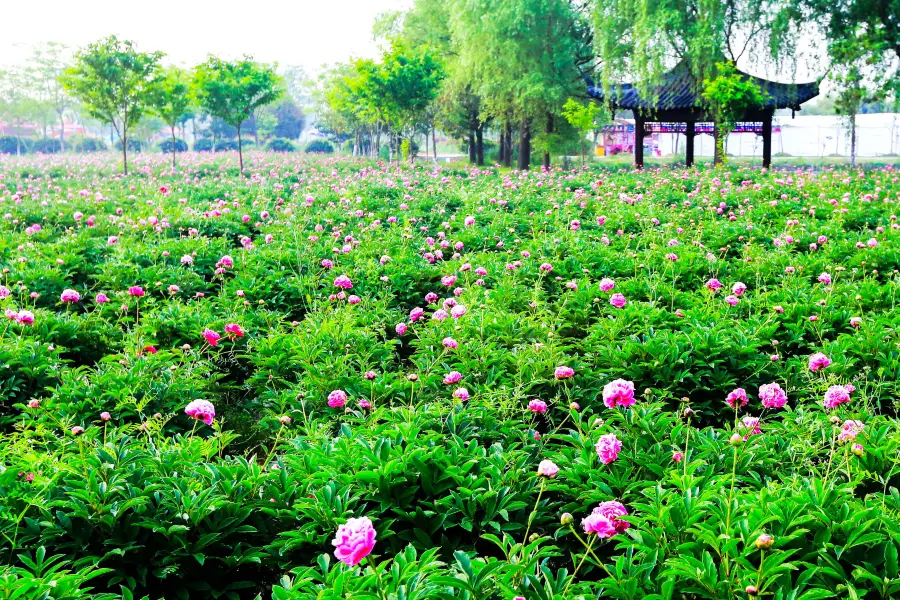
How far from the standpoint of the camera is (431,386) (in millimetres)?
3967

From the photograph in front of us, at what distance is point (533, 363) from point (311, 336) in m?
1.49

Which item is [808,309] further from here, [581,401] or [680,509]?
[680,509]

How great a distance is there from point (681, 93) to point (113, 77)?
717 inches

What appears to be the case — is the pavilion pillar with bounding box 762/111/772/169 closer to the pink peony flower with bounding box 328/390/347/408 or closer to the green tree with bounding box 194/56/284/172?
the green tree with bounding box 194/56/284/172

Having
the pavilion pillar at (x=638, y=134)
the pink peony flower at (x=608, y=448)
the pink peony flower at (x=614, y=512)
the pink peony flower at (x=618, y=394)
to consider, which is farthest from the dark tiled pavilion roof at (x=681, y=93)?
the pink peony flower at (x=614, y=512)

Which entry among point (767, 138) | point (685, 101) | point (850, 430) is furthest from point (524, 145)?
point (850, 430)

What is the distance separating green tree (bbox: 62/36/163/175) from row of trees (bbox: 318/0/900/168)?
7211 millimetres

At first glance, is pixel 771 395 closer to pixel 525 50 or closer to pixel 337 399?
pixel 337 399

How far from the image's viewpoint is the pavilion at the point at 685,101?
21.8 meters

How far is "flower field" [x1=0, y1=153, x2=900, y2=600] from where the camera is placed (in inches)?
85.5

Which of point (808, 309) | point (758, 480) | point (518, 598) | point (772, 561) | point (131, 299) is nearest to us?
point (518, 598)

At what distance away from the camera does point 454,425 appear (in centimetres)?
320

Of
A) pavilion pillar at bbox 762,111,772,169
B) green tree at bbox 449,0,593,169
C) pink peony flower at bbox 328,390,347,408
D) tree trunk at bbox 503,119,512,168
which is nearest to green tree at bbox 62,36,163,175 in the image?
green tree at bbox 449,0,593,169

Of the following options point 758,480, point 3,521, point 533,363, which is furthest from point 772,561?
point 3,521
